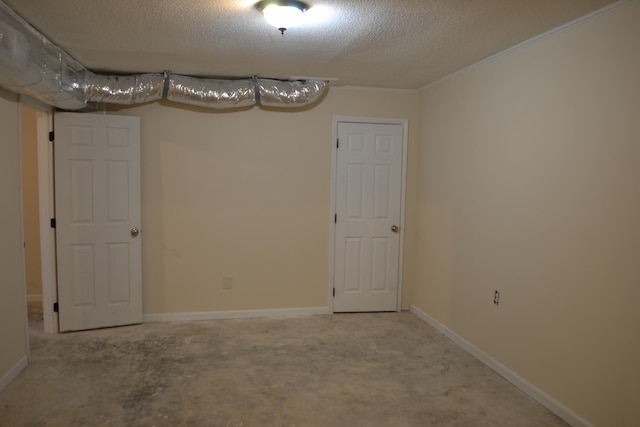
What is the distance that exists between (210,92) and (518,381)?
3.45 m

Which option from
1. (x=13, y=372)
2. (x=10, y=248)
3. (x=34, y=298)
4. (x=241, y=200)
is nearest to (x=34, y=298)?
(x=34, y=298)

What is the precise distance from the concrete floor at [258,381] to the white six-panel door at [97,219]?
24 centimetres

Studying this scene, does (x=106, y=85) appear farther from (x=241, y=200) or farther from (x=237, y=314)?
(x=237, y=314)

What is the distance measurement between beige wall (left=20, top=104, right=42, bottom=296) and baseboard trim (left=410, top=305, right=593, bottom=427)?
4.23 meters

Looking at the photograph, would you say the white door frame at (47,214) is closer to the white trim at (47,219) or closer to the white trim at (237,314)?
the white trim at (47,219)

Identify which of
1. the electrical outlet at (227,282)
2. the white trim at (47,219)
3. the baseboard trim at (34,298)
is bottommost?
the baseboard trim at (34,298)

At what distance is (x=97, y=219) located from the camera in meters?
3.83

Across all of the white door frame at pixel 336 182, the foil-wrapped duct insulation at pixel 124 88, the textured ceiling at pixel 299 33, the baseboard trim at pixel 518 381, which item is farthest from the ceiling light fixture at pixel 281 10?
the baseboard trim at pixel 518 381

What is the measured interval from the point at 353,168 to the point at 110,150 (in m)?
Answer: 2.35

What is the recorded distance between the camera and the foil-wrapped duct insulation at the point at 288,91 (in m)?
3.93

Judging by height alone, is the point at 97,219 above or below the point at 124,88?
below

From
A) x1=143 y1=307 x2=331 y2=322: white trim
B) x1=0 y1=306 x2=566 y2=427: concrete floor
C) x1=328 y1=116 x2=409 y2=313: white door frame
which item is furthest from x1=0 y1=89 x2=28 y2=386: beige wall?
x1=328 y1=116 x2=409 y2=313: white door frame

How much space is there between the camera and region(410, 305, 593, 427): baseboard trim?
8.25 ft

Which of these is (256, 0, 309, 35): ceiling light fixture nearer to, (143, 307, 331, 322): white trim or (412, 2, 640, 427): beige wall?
(412, 2, 640, 427): beige wall
